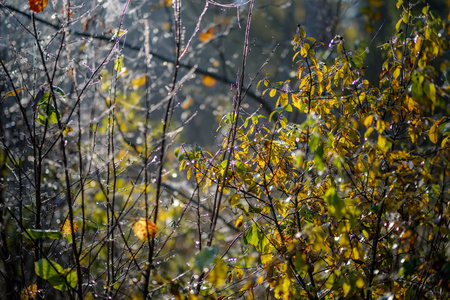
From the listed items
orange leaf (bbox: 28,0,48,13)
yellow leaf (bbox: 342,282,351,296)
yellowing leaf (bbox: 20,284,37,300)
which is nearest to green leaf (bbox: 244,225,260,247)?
yellow leaf (bbox: 342,282,351,296)

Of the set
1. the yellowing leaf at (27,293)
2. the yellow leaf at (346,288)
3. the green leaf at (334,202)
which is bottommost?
the yellow leaf at (346,288)

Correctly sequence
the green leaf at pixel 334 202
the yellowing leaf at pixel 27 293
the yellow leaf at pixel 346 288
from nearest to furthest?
the green leaf at pixel 334 202, the yellow leaf at pixel 346 288, the yellowing leaf at pixel 27 293

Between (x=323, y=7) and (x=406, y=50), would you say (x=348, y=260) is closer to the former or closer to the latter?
(x=406, y=50)

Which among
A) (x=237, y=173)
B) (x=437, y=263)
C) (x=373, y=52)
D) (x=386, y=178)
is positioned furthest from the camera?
(x=373, y=52)

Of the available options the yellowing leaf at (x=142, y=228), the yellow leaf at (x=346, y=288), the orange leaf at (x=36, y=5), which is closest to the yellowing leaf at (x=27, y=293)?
the yellowing leaf at (x=142, y=228)

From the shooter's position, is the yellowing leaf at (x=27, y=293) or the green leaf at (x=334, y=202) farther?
the yellowing leaf at (x=27, y=293)

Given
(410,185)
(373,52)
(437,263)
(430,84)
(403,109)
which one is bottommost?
(437,263)

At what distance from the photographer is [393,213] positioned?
4.78 feet

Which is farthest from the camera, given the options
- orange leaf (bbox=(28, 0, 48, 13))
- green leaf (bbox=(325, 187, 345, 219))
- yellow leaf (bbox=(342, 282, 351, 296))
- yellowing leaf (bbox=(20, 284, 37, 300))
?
yellowing leaf (bbox=(20, 284, 37, 300))

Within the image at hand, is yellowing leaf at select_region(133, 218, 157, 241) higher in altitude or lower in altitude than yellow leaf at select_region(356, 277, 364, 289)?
higher

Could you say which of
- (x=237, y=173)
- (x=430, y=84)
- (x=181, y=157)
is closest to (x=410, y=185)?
(x=430, y=84)

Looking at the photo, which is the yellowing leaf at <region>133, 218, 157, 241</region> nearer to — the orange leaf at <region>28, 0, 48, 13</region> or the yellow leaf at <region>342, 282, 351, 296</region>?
the yellow leaf at <region>342, 282, 351, 296</region>

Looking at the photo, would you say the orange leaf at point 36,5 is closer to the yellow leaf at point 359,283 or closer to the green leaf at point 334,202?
the green leaf at point 334,202

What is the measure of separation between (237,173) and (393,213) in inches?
25.3
